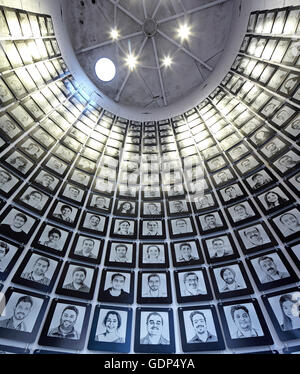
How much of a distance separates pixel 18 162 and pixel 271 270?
7171 mm

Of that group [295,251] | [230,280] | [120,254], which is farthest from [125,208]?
[295,251]

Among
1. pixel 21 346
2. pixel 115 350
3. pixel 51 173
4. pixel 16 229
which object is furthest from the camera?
pixel 51 173

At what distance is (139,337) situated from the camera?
5.14m

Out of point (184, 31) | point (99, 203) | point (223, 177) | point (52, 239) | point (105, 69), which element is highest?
point (184, 31)

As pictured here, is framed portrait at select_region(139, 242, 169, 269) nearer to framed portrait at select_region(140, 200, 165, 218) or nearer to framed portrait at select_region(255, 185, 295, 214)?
framed portrait at select_region(140, 200, 165, 218)

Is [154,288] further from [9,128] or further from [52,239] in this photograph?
[9,128]

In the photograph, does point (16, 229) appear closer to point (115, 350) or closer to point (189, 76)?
point (115, 350)

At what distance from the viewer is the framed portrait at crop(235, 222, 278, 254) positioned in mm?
5824

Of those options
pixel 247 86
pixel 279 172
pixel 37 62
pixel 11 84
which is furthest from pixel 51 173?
pixel 247 86

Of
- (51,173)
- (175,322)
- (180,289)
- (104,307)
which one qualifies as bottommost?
(175,322)

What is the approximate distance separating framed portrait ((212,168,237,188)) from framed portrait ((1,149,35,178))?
5.71 m

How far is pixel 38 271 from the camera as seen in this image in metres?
5.61

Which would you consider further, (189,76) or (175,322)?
(189,76)

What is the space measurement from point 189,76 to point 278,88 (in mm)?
4747
